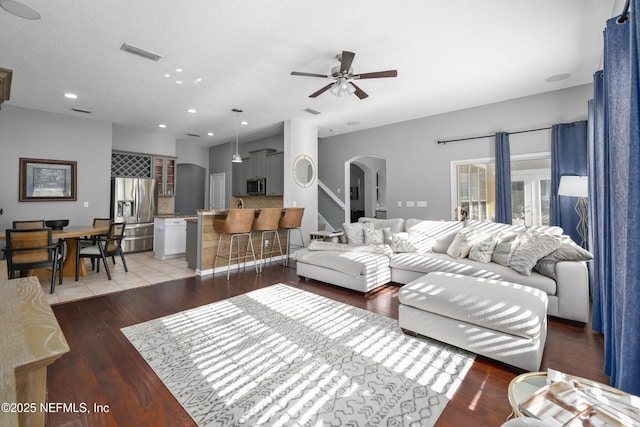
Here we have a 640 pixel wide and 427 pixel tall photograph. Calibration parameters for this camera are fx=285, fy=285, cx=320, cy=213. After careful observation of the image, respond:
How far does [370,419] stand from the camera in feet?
5.07

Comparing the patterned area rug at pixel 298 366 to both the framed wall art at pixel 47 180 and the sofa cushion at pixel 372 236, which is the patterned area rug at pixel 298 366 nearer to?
the sofa cushion at pixel 372 236

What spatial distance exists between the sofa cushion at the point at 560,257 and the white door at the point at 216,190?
7867 millimetres

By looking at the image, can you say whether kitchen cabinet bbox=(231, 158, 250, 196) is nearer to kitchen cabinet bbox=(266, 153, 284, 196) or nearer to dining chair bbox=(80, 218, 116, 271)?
kitchen cabinet bbox=(266, 153, 284, 196)

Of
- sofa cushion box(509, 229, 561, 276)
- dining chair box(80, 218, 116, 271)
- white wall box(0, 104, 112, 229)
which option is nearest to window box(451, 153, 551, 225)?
sofa cushion box(509, 229, 561, 276)

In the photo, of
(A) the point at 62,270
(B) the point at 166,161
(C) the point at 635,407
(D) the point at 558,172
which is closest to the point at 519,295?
(C) the point at 635,407

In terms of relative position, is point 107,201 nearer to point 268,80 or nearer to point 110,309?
point 110,309

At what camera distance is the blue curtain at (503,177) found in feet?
15.6

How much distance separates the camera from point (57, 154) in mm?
5445

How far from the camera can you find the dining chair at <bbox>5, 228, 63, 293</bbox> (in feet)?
10.9

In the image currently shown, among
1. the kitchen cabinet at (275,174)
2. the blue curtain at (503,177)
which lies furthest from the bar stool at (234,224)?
the blue curtain at (503,177)

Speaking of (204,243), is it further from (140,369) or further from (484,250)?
(484,250)

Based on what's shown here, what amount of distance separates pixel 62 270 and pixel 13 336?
479cm

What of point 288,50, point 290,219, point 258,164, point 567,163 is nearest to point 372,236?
point 290,219

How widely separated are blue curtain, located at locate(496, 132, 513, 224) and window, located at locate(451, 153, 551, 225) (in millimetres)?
169
